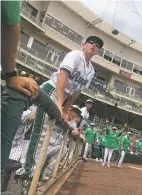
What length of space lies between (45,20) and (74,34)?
3644mm

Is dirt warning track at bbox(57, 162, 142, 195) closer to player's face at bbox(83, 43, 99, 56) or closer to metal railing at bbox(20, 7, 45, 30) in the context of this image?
player's face at bbox(83, 43, 99, 56)

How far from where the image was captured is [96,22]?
1308 inches

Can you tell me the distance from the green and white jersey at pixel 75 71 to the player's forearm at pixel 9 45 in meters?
1.73

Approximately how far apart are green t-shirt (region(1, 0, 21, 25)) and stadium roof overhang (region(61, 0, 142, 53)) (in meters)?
30.6

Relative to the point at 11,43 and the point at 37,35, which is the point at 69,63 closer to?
the point at 11,43

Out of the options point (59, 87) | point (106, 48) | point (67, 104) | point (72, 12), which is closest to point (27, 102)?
point (59, 87)

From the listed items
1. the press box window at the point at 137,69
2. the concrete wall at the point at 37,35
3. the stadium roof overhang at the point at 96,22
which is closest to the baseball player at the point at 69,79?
the concrete wall at the point at 37,35

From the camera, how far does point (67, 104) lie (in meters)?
3.57

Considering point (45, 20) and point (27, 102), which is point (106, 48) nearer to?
point (45, 20)

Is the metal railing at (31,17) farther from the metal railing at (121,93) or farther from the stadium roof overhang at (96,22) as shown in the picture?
the metal railing at (121,93)

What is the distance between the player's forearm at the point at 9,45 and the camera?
1237 millimetres

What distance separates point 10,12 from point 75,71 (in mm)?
2025

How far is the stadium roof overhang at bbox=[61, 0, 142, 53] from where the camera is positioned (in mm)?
31631

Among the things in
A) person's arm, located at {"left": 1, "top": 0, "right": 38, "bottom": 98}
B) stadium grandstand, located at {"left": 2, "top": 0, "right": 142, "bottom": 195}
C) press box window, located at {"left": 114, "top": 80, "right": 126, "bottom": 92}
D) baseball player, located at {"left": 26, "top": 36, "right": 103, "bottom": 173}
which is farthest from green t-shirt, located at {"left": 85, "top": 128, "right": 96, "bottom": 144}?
press box window, located at {"left": 114, "top": 80, "right": 126, "bottom": 92}
